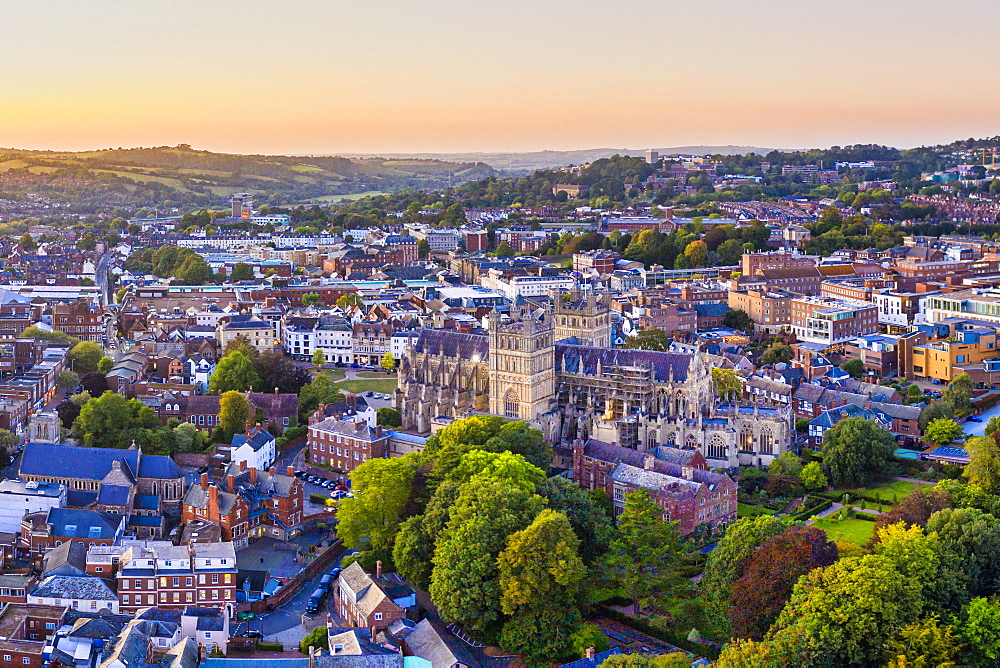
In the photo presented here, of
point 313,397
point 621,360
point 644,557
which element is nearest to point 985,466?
point 644,557

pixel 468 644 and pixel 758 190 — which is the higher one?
pixel 758 190

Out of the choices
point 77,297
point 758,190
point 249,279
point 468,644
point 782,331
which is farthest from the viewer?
point 758,190

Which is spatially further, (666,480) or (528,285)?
(528,285)

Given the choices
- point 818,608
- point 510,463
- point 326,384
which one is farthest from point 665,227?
point 818,608

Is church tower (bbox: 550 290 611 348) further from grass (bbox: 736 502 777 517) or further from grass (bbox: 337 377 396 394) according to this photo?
grass (bbox: 736 502 777 517)

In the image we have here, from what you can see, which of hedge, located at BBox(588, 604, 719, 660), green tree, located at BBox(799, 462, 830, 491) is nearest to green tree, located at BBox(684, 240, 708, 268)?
green tree, located at BBox(799, 462, 830, 491)

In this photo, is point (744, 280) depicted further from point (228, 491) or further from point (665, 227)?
point (228, 491)

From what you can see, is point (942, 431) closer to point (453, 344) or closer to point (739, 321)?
point (453, 344)
